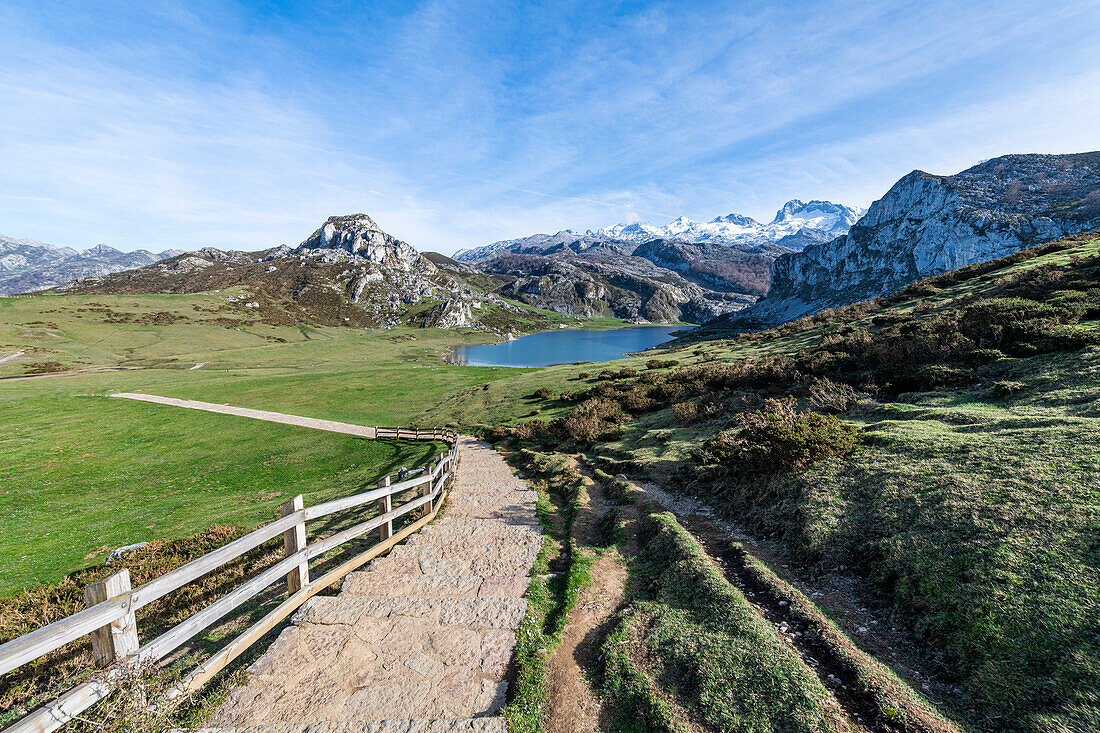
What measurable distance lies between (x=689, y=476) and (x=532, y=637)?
8665 mm

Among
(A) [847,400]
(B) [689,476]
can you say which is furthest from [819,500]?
(A) [847,400]

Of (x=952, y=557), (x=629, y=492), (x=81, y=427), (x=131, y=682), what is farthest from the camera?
(x=81, y=427)

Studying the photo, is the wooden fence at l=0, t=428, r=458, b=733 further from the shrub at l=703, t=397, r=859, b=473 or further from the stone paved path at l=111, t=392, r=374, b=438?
the stone paved path at l=111, t=392, r=374, b=438

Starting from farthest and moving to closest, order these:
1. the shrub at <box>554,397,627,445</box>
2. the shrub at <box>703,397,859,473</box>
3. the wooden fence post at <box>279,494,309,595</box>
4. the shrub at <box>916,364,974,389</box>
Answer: the shrub at <box>554,397,627,445</box> < the shrub at <box>916,364,974,389</box> < the shrub at <box>703,397,859,473</box> < the wooden fence post at <box>279,494,309,595</box>

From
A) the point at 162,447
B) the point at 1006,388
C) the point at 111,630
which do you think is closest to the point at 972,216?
the point at 1006,388

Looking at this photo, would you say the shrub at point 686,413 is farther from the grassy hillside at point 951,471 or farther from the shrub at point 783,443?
the shrub at point 783,443

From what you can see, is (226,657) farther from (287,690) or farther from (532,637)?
(532,637)

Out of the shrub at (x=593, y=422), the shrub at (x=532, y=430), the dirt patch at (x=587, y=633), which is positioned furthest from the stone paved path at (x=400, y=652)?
the shrub at (x=532, y=430)

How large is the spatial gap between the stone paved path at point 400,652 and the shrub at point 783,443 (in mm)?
6794

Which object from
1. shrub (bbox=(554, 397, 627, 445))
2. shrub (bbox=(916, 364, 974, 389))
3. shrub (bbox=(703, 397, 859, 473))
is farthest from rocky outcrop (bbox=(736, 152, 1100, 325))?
shrub (bbox=(703, 397, 859, 473))

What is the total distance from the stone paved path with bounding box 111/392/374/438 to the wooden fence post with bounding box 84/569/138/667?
28.7 meters

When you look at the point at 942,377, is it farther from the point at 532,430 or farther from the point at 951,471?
the point at 532,430

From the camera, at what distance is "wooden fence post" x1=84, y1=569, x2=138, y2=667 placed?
3.98m

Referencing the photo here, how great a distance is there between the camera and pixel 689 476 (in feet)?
44.8
